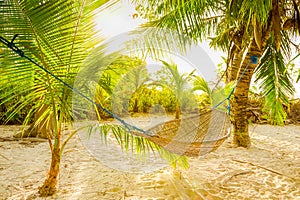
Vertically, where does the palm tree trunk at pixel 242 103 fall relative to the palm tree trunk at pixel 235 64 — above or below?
below

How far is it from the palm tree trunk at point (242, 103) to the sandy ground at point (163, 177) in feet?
0.68

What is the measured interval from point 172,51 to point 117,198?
4.32 ft

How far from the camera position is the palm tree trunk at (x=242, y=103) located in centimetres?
232

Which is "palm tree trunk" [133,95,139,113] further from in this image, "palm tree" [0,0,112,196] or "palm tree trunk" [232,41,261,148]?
"palm tree" [0,0,112,196]

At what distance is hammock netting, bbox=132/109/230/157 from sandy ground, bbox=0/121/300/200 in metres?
0.27

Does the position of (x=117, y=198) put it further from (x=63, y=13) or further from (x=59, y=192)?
(x=63, y=13)

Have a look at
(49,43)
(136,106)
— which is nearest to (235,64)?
(49,43)

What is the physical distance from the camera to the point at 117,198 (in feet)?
4.45

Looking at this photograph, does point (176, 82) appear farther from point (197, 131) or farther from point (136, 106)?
point (197, 131)

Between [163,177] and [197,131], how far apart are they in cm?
60

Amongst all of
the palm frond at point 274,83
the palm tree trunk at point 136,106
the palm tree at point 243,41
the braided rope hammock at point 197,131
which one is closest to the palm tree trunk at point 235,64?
the palm tree at point 243,41

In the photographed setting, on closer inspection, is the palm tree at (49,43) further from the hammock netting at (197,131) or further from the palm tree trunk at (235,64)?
the palm tree trunk at (235,64)

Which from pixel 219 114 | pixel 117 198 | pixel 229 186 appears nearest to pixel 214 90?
pixel 219 114

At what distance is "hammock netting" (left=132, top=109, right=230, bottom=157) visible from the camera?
4.67 feet
